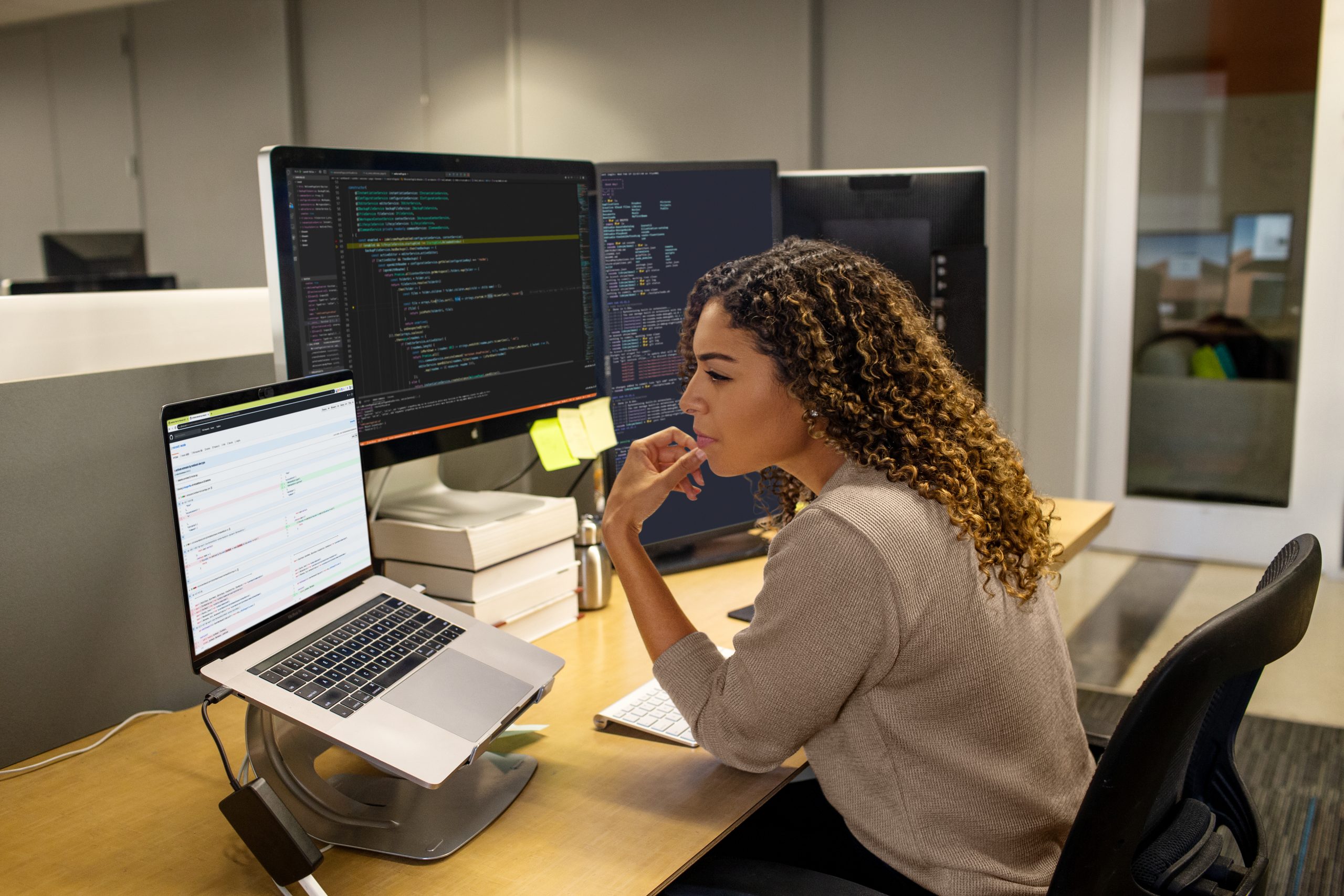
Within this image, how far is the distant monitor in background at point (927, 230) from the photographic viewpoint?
83.6 inches

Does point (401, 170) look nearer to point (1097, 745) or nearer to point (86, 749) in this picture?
point (86, 749)

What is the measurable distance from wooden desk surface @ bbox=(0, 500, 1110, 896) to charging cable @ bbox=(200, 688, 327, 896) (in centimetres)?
4

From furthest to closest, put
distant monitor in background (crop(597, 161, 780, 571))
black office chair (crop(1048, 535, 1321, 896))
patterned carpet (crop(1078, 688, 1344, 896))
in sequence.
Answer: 1. patterned carpet (crop(1078, 688, 1344, 896))
2. distant monitor in background (crop(597, 161, 780, 571))
3. black office chair (crop(1048, 535, 1321, 896))

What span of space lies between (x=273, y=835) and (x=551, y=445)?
881 mm

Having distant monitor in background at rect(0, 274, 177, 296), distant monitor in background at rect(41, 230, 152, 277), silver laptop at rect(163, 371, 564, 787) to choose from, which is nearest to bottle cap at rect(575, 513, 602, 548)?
silver laptop at rect(163, 371, 564, 787)

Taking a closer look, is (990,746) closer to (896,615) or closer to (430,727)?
(896,615)

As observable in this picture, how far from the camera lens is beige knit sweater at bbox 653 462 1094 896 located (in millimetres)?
1021

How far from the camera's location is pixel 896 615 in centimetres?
101

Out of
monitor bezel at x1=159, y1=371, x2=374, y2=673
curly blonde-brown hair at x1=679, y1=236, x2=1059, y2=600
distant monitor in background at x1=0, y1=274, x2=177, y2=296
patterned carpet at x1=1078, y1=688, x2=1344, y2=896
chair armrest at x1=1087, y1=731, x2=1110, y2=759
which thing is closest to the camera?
monitor bezel at x1=159, y1=371, x2=374, y2=673

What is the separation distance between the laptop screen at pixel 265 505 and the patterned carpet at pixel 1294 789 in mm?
1253

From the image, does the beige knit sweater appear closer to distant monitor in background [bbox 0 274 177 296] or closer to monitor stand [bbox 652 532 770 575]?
monitor stand [bbox 652 532 770 575]

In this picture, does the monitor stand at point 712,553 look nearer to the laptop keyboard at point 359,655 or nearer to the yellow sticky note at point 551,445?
the yellow sticky note at point 551,445

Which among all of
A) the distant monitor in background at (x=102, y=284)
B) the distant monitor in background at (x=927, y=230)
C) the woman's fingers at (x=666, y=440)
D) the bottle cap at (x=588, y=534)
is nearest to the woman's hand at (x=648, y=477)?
the woman's fingers at (x=666, y=440)

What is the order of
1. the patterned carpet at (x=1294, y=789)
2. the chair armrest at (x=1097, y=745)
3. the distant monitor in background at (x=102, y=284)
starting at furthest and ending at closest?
1. the distant monitor in background at (x=102, y=284)
2. the patterned carpet at (x=1294, y=789)
3. the chair armrest at (x=1097, y=745)
